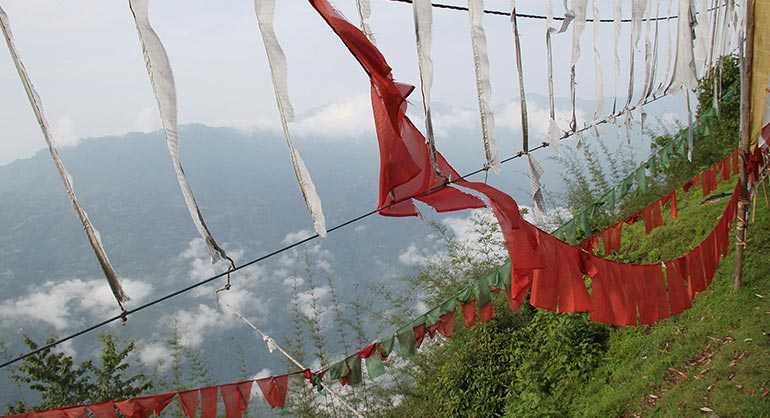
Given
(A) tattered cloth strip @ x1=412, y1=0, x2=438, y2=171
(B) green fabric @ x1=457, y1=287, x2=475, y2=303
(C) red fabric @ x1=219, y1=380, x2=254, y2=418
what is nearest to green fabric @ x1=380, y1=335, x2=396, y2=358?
(B) green fabric @ x1=457, y1=287, x2=475, y2=303

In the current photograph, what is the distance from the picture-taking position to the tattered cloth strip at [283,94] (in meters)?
2.09

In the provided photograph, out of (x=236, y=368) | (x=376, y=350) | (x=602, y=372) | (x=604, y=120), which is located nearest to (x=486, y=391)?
(x=602, y=372)

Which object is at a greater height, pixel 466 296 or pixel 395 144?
pixel 395 144

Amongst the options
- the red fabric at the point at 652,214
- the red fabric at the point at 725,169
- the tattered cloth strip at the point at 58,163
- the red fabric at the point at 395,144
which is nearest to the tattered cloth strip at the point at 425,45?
the red fabric at the point at 395,144

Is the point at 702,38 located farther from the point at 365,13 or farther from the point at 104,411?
the point at 104,411

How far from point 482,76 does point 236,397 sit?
328 centimetres

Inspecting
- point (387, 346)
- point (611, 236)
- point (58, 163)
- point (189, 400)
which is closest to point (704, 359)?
point (611, 236)

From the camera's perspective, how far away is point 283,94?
2172 mm

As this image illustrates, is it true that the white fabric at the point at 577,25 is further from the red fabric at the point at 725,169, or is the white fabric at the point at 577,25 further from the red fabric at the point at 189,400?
the red fabric at the point at 725,169

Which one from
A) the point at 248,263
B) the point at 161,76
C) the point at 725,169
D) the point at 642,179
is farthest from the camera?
the point at 642,179

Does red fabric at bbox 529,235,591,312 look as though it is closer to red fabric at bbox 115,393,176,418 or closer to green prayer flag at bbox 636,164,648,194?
red fabric at bbox 115,393,176,418

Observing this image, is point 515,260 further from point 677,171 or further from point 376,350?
point 677,171

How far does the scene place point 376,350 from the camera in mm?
5871

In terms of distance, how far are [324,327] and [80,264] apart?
6163 centimetres
